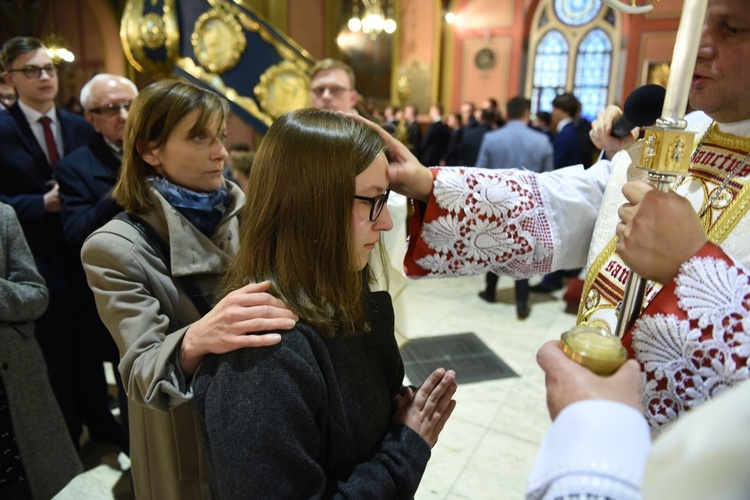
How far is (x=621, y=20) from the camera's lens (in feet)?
39.9

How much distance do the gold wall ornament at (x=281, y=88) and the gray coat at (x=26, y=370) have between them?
227cm

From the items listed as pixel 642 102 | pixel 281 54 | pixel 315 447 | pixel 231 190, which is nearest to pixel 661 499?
pixel 315 447

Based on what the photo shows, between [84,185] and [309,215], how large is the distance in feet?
5.53

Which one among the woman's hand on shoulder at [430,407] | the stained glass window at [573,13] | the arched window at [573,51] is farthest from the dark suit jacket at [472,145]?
the stained glass window at [573,13]

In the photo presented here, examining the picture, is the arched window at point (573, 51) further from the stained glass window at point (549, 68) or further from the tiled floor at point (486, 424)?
the tiled floor at point (486, 424)

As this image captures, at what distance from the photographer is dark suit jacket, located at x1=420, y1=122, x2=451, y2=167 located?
7.31 m

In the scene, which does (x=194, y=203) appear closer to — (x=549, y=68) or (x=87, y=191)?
(x=87, y=191)

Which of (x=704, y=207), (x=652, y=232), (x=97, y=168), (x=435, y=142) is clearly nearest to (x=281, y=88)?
(x=97, y=168)

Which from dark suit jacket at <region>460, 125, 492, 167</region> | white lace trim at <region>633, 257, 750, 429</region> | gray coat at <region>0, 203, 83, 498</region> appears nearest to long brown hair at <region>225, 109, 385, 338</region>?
white lace trim at <region>633, 257, 750, 429</region>

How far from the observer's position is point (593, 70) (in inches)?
513

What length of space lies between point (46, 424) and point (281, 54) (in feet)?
9.39

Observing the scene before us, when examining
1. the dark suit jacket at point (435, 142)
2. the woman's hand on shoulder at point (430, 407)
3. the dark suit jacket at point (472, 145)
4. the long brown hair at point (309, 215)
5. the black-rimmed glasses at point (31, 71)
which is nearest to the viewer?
the long brown hair at point (309, 215)

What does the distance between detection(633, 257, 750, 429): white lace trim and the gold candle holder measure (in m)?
0.17

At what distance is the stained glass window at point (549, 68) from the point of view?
42.3 feet
